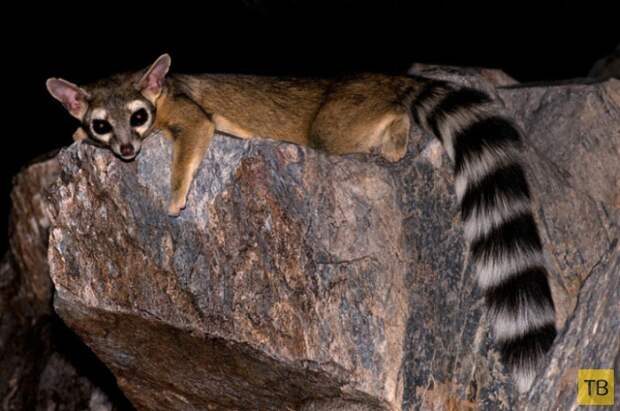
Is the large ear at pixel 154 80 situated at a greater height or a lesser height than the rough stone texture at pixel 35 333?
greater

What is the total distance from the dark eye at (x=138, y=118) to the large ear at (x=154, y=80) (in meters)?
0.14

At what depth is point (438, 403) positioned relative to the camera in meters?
4.58

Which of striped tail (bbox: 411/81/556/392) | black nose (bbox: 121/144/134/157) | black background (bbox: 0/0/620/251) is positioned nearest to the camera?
striped tail (bbox: 411/81/556/392)

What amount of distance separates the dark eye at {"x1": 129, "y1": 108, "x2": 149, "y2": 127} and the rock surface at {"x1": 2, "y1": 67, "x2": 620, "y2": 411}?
0.36 feet

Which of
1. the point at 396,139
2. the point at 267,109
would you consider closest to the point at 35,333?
the point at 267,109

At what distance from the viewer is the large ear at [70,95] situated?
15.6 ft

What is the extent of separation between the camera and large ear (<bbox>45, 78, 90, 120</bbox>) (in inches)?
187

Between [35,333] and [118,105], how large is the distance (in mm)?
3127

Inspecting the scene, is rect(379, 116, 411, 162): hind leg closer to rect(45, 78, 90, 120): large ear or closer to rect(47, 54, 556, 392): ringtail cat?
rect(47, 54, 556, 392): ringtail cat

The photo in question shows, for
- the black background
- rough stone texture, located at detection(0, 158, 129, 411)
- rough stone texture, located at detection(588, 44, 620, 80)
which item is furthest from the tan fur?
rough stone texture, located at detection(588, 44, 620, 80)

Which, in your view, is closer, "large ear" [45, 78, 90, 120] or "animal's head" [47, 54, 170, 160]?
"animal's head" [47, 54, 170, 160]

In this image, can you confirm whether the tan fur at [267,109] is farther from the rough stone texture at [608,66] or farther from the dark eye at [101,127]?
the rough stone texture at [608,66]

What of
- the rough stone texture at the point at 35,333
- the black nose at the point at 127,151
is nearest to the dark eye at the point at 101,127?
the black nose at the point at 127,151

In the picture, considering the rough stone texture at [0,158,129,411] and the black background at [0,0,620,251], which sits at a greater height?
the black background at [0,0,620,251]
